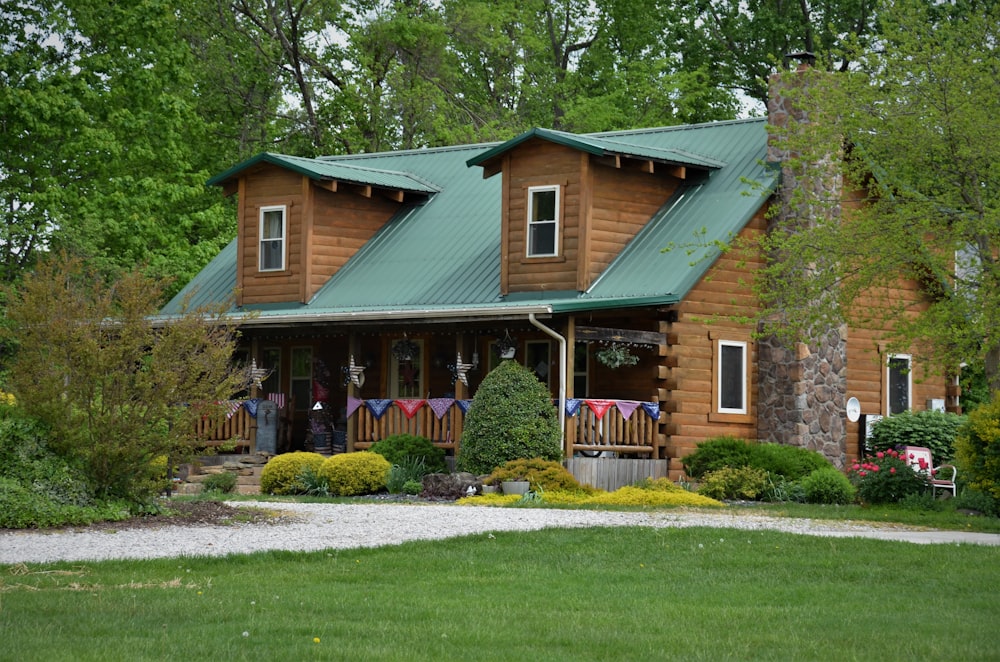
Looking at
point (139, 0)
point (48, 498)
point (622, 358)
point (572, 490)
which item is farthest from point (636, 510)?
point (139, 0)

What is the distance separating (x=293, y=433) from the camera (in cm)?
2939

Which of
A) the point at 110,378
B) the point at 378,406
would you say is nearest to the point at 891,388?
the point at 378,406

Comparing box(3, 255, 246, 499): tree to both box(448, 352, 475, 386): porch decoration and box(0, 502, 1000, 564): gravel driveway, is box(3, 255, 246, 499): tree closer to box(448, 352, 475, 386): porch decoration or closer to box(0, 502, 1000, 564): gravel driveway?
box(0, 502, 1000, 564): gravel driveway

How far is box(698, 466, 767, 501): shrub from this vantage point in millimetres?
21953

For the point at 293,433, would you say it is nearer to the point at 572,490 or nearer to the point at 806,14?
the point at 572,490

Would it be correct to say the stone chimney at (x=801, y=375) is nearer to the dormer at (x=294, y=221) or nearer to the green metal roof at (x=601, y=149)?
the green metal roof at (x=601, y=149)

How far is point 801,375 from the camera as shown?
24484 millimetres

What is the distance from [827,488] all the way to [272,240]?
40.7ft

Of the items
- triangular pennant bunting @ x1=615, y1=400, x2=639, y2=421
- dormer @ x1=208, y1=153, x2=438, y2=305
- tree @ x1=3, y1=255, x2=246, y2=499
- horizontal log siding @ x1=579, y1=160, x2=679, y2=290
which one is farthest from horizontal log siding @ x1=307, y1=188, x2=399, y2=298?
tree @ x1=3, y1=255, x2=246, y2=499

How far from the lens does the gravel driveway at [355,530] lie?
13430 mm

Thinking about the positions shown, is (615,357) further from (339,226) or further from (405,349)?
(339,226)

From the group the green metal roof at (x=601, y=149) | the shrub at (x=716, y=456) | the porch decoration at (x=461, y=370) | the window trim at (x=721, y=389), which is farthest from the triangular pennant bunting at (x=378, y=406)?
the window trim at (x=721, y=389)

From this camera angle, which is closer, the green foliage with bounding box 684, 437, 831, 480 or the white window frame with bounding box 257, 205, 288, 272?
the green foliage with bounding box 684, 437, 831, 480

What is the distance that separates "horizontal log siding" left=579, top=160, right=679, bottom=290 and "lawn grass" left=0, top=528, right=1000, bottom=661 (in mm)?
10923
